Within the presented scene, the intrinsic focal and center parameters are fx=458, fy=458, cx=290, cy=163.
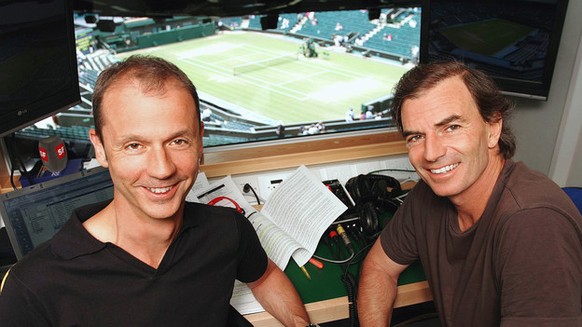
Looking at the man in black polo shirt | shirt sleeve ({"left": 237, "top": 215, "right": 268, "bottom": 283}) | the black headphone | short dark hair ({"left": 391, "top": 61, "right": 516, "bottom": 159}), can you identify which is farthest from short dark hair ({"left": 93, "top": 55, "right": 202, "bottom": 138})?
the black headphone

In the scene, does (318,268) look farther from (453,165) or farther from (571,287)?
(571,287)

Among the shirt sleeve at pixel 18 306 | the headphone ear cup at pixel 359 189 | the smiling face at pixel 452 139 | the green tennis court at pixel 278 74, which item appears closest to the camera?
the shirt sleeve at pixel 18 306

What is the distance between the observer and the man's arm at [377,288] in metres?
1.43

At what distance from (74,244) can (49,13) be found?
2.62 ft

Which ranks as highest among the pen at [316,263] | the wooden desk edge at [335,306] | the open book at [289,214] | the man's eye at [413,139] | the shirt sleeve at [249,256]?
the man's eye at [413,139]

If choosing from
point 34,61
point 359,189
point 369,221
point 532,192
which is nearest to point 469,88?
point 532,192

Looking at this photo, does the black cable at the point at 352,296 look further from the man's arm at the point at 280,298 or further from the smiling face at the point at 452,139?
the smiling face at the point at 452,139

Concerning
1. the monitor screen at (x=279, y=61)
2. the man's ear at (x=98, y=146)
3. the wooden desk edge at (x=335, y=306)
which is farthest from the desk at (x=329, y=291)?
the monitor screen at (x=279, y=61)

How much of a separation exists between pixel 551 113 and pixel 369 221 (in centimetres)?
108

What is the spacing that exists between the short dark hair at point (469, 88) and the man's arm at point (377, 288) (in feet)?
1.54

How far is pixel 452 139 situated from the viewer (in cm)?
117

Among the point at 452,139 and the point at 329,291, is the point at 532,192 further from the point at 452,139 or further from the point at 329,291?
the point at 329,291

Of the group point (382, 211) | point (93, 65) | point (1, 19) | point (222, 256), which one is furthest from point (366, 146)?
point (1, 19)

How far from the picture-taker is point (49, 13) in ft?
4.59
